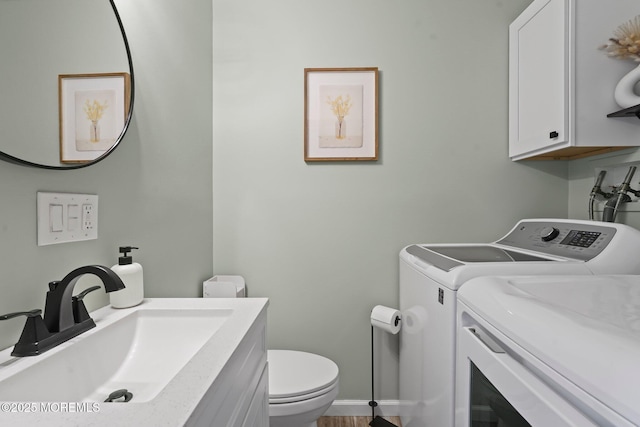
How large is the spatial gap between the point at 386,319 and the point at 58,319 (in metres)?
1.35

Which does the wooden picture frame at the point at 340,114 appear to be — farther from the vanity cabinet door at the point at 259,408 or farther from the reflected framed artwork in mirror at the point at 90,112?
the vanity cabinet door at the point at 259,408

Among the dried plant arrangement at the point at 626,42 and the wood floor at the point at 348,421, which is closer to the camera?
the dried plant arrangement at the point at 626,42

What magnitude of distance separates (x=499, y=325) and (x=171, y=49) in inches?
62.7

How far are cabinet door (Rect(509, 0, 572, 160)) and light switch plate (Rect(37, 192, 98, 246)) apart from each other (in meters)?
1.71

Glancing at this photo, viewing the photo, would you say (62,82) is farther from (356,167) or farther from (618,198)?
(618,198)

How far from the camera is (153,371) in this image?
0.87m

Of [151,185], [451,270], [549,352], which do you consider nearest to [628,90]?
[451,270]

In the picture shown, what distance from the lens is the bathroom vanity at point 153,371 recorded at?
494mm

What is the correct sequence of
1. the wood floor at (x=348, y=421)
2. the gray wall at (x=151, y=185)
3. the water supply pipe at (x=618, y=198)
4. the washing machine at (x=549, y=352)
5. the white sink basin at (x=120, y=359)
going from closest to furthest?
1. the washing machine at (x=549, y=352)
2. the white sink basin at (x=120, y=359)
3. the gray wall at (x=151, y=185)
4. the water supply pipe at (x=618, y=198)
5. the wood floor at (x=348, y=421)

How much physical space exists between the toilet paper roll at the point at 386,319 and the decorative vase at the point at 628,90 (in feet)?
4.20

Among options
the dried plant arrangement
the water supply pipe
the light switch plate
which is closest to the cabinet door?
the dried plant arrangement

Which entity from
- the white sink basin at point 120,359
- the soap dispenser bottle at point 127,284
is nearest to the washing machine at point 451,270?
the white sink basin at point 120,359

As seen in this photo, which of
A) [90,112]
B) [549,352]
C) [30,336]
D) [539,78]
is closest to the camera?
[549,352]

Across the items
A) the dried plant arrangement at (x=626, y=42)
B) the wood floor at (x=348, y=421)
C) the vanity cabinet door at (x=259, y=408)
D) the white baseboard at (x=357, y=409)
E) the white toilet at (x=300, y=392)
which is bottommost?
the wood floor at (x=348, y=421)
